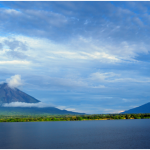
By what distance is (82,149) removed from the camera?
137 ft

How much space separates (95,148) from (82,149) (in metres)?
3.32

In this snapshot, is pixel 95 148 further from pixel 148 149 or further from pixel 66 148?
pixel 148 149

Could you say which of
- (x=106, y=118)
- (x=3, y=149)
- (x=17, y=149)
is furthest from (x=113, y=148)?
(x=106, y=118)

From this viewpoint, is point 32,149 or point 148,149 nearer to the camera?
point 148,149

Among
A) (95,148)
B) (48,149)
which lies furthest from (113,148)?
(48,149)

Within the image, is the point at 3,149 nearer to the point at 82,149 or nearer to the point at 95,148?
the point at 82,149

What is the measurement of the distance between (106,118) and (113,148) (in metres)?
160

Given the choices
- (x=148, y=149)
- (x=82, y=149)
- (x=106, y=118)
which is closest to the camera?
(x=148, y=149)

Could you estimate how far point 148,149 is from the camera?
127ft

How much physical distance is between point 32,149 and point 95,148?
1485cm

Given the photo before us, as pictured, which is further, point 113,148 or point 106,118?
point 106,118

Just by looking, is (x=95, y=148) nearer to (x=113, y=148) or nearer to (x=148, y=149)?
(x=113, y=148)

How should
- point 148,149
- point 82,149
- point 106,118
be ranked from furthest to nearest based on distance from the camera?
point 106,118 < point 82,149 < point 148,149

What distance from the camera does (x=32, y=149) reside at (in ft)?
142
